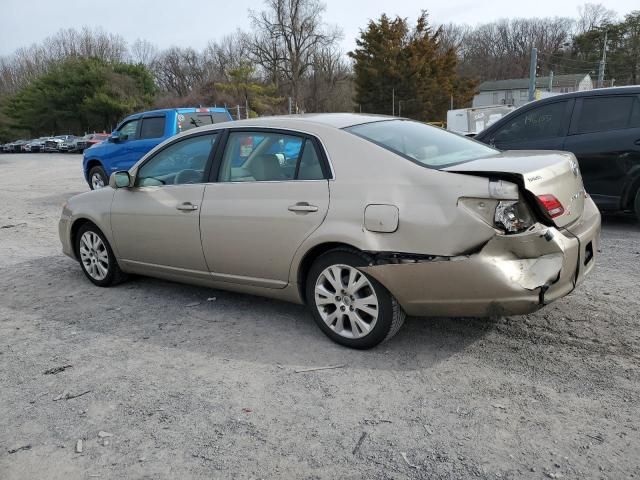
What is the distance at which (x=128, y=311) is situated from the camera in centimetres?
469

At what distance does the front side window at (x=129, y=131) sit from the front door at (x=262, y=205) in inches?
306

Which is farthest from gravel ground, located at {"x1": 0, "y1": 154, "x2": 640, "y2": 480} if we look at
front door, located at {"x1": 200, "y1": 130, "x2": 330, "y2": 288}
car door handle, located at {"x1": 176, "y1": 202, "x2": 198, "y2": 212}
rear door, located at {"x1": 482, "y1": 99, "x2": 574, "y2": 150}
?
rear door, located at {"x1": 482, "y1": 99, "x2": 574, "y2": 150}

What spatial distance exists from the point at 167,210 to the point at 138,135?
24.1 feet

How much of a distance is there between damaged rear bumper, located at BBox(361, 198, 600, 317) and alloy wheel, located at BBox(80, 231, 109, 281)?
3111 millimetres

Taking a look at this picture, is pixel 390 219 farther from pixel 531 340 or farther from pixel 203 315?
pixel 203 315

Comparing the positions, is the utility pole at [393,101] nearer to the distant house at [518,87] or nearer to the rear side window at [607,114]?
the distant house at [518,87]

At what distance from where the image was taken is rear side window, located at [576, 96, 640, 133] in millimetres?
6477

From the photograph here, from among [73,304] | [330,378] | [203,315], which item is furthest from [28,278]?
[330,378]

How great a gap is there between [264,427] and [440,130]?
2.79 meters

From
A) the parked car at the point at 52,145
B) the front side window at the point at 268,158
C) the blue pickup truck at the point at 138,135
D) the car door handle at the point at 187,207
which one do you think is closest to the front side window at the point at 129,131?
the blue pickup truck at the point at 138,135

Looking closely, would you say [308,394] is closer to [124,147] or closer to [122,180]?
[122,180]

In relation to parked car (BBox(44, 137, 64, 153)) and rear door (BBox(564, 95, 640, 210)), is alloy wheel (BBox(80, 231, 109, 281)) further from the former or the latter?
parked car (BBox(44, 137, 64, 153))

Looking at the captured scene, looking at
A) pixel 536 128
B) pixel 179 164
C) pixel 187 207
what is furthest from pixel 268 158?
pixel 536 128

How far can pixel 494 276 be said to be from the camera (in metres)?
3.07
